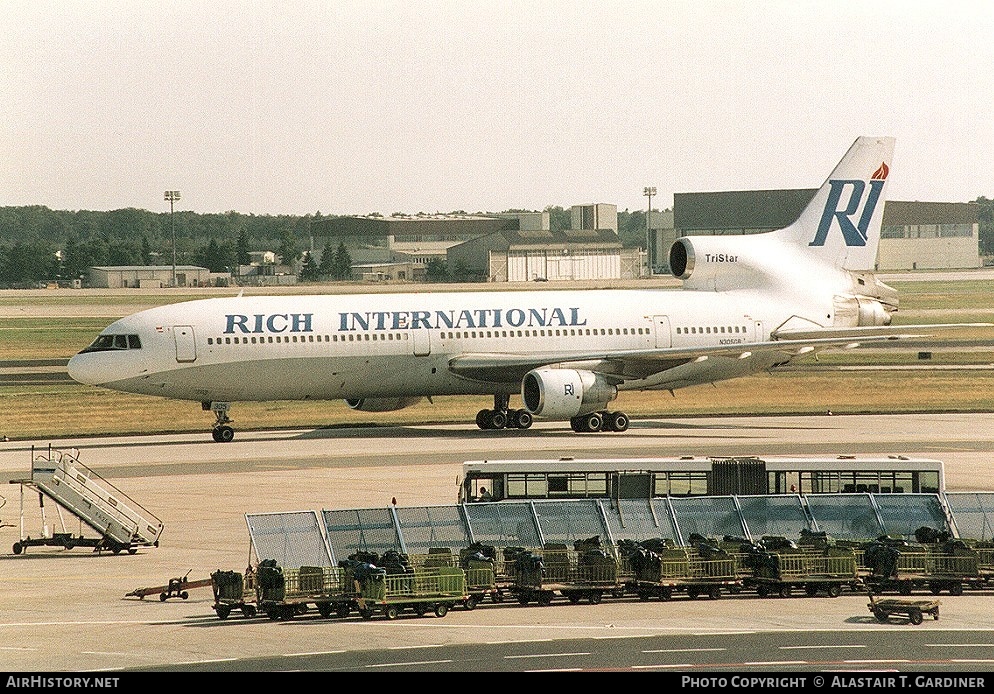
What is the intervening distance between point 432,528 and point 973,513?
45.9 ft

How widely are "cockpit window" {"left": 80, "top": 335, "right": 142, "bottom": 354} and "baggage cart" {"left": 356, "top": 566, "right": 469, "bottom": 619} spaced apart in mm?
32391

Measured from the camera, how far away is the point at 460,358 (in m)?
67.6

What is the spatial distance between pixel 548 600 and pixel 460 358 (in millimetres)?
33343

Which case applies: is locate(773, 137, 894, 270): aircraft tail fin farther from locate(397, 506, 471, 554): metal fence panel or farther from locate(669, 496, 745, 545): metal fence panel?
locate(397, 506, 471, 554): metal fence panel

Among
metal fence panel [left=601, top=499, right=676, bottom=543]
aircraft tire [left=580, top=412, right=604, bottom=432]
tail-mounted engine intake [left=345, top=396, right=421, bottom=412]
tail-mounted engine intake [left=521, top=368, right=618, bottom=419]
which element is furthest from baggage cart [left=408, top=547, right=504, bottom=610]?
tail-mounted engine intake [left=345, top=396, right=421, bottom=412]

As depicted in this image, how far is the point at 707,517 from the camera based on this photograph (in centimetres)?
3903

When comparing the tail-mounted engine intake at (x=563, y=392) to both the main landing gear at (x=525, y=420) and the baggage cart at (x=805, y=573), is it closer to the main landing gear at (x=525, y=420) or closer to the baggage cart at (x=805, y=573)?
the main landing gear at (x=525, y=420)

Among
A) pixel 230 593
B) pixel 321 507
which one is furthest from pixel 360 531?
pixel 321 507

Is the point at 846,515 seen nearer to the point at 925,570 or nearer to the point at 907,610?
the point at 925,570

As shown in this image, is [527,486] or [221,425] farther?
[221,425]

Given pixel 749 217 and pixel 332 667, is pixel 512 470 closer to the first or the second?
pixel 332 667

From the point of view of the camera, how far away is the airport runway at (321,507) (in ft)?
98.2

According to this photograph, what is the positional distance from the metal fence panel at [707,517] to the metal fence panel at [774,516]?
0.28 meters

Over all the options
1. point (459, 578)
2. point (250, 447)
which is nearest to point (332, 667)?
point (459, 578)
